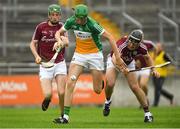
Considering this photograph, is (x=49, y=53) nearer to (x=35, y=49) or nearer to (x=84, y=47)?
(x=35, y=49)

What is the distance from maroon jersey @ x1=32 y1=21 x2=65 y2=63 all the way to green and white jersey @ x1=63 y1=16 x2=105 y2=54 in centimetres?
72

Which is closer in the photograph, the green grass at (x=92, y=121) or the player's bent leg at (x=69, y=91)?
the green grass at (x=92, y=121)

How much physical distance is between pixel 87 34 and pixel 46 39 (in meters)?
1.35

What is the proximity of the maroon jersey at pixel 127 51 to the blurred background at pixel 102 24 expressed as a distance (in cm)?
1173

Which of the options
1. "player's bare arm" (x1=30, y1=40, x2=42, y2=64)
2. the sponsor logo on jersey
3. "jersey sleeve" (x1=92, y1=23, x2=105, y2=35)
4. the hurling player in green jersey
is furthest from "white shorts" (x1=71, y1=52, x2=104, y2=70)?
"jersey sleeve" (x1=92, y1=23, x2=105, y2=35)

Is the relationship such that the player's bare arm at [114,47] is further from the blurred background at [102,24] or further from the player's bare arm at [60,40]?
the blurred background at [102,24]

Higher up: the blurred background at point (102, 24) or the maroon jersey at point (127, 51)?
the maroon jersey at point (127, 51)

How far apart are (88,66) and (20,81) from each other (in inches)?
475

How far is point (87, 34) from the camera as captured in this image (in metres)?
16.5

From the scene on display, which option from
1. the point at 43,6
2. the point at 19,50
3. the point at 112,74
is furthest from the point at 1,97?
the point at 112,74

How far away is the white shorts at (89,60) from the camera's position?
55.8 ft

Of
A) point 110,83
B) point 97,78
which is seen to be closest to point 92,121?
point 110,83

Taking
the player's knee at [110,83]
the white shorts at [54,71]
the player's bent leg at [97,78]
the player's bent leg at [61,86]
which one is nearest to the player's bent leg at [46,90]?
the white shorts at [54,71]

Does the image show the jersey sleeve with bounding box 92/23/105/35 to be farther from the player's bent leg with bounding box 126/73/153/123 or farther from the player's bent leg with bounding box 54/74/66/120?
the player's bent leg with bounding box 54/74/66/120
